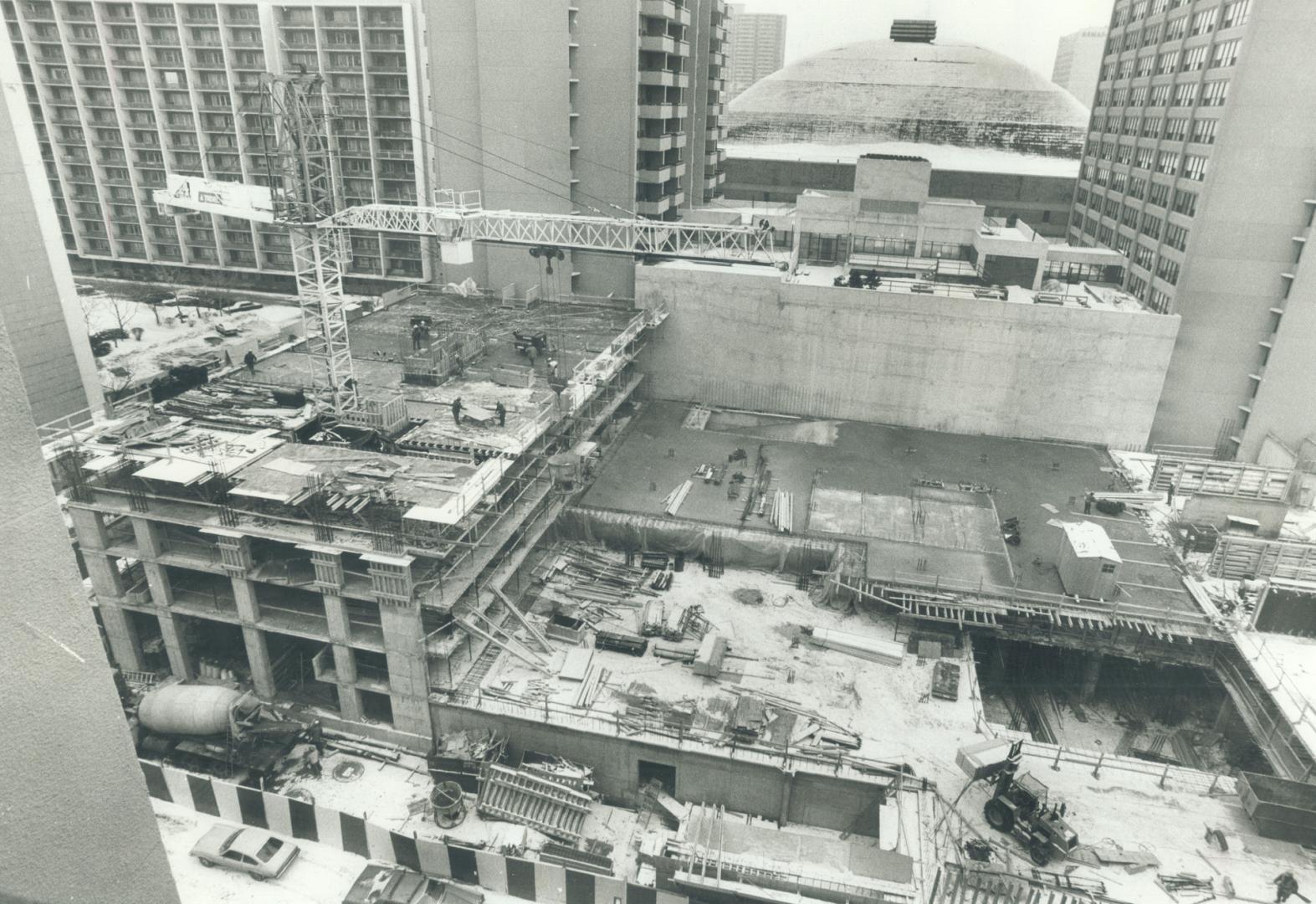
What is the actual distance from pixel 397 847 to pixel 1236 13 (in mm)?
58617

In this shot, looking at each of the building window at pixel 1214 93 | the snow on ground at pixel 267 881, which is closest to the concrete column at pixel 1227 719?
the snow on ground at pixel 267 881

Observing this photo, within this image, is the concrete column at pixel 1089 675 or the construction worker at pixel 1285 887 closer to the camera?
the construction worker at pixel 1285 887

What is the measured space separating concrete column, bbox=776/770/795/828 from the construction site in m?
0.10

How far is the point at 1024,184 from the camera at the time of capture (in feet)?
251

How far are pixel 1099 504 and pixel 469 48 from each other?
48686 mm

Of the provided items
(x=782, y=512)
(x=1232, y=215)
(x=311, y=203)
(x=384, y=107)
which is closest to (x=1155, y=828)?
(x=782, y=512)

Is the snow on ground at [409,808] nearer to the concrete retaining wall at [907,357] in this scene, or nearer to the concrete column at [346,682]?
the concrete column at [346,682]

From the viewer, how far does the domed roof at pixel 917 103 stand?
311ft

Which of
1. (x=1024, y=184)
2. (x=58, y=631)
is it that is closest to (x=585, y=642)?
(x=58, y=631)

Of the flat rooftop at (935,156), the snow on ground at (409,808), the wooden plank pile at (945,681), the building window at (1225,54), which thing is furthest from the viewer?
the flat rooftop at (935,156)

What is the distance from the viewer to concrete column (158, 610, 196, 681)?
29.9 metres

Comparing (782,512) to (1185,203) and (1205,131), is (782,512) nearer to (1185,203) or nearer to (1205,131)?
(1185,203)

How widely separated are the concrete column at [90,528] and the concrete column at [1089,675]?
36.6m

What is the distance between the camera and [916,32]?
104062mm
